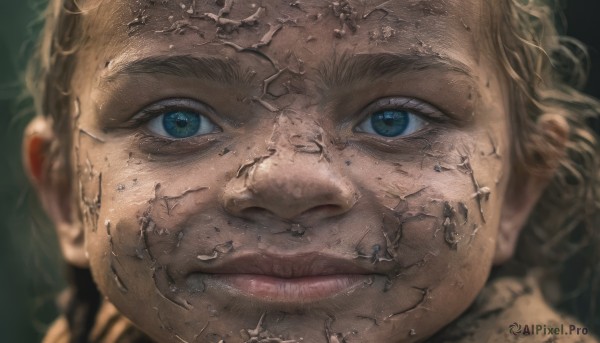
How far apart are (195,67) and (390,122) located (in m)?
0.36

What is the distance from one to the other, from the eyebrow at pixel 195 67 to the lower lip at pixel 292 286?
0.34 metres

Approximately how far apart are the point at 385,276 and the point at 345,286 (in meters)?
0.07

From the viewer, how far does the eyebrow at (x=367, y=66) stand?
4.79ft

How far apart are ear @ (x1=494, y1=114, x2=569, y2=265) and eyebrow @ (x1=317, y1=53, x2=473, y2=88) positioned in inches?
16.9

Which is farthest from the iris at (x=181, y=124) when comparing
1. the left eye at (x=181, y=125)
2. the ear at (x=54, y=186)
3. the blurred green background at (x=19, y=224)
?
the blurred green background at (x=19, y=224)

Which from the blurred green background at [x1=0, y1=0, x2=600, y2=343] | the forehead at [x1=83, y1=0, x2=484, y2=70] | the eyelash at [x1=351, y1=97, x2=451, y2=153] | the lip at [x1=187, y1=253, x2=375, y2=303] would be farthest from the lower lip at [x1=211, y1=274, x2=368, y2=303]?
the blurred green background at [x1=0, y1=0, x2=600, y2=343]

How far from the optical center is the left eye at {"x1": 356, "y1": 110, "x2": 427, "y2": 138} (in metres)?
1.55

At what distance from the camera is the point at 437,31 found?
1.53 meters

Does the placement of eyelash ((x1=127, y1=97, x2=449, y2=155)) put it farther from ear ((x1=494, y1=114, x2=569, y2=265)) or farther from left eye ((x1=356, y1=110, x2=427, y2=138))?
ear ((x1=494, y1=114, x2=569, y2=265))

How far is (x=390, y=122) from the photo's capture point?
1559mm

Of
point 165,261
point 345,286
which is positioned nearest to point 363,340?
point 345,286

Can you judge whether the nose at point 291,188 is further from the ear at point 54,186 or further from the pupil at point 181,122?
the ear at point 54,186

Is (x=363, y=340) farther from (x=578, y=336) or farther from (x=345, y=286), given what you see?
(x=578, y=336)

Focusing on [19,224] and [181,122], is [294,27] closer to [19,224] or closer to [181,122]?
[181,122]
